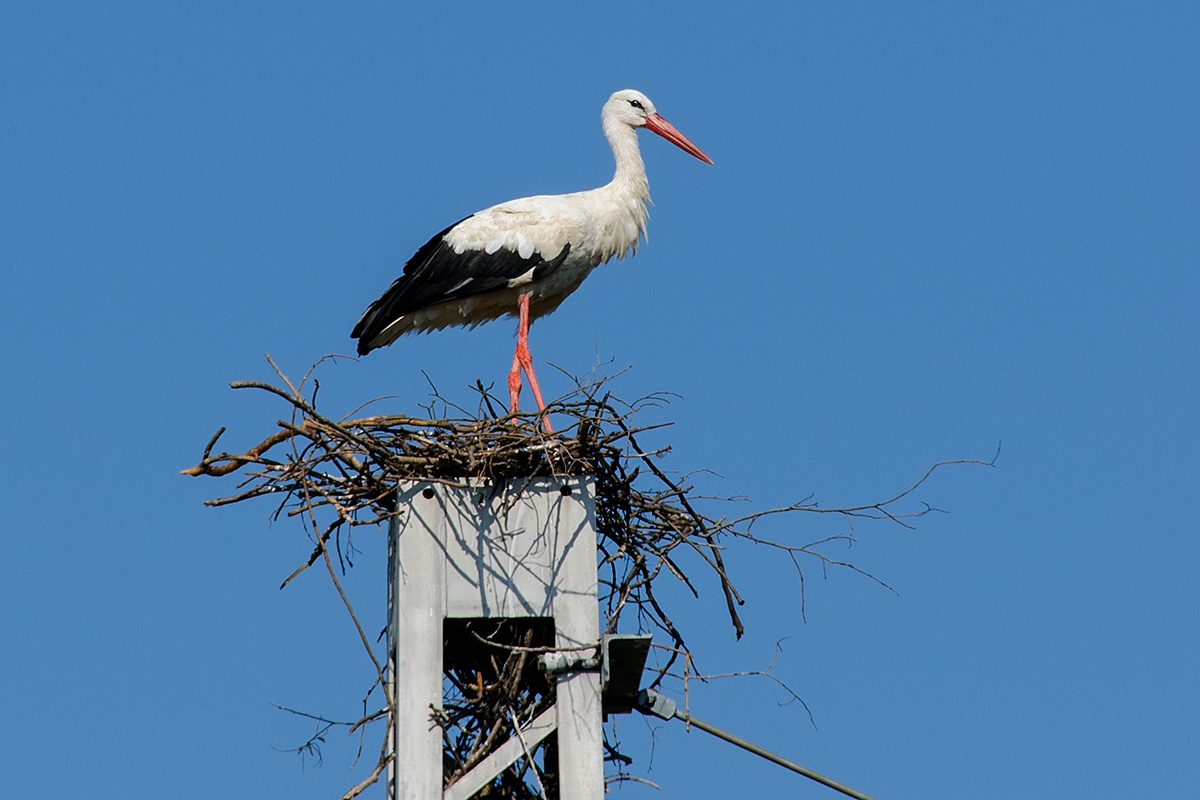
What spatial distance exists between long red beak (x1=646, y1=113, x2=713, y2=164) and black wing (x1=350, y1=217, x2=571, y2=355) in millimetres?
1650

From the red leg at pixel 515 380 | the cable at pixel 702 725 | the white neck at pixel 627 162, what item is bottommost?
the cable at pixel 702 725

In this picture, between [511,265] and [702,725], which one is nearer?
[702,725]

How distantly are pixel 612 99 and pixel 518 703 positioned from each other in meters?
5.70

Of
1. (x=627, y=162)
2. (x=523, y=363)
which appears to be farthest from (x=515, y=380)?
(x=627, y=162)

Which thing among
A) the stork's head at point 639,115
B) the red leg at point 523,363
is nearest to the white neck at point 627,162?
the stork's head at point 639,115

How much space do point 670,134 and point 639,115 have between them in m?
0.26

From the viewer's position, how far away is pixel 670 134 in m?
11.4

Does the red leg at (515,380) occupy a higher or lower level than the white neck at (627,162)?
lower

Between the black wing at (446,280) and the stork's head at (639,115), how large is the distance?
1531mm

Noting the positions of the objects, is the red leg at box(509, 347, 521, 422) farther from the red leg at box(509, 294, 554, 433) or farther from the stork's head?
the stork's head

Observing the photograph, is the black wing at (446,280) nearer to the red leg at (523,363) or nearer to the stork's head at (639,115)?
the red leg at (523,363)

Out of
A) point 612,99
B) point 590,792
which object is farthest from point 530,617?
point 612,99

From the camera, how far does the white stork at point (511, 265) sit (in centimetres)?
992

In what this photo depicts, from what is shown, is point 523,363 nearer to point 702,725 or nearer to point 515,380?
point 515,380
